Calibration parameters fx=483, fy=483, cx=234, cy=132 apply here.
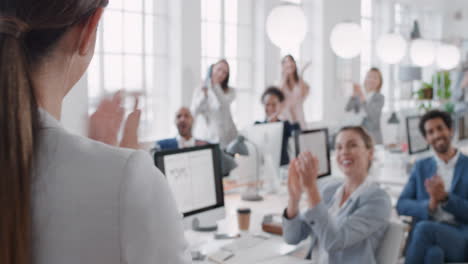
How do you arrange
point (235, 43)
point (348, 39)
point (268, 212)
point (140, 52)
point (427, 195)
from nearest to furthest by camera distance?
1. point (268, 212)
2. point (427, 195)
3. point (348, 39)
4. point (140, 52)
5. point (235, 43)

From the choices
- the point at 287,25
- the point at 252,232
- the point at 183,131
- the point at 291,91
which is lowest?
the point at 252,232

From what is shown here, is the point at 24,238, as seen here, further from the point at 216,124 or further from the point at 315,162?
the point at 216,124

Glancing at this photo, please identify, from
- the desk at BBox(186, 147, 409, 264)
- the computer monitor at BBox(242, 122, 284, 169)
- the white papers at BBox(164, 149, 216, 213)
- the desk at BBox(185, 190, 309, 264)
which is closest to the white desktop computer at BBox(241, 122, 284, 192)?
the computer monitor at BBox(242, 122, 284, 169)

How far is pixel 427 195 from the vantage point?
316cm

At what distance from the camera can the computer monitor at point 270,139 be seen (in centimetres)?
361

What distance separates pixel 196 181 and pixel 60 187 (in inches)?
71.5

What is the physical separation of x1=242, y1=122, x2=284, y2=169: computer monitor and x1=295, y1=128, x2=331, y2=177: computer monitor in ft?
0.83

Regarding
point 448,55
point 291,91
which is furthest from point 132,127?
point 448,55

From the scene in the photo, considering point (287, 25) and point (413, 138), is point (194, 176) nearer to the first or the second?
point (287, 25)

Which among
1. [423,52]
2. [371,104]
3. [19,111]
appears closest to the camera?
[19,111]

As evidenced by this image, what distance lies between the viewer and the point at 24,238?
54 centimetres

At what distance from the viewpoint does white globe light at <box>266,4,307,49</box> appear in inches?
142

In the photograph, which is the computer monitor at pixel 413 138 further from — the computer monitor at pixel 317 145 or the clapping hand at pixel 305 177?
the clapping hand at pixel 305 177

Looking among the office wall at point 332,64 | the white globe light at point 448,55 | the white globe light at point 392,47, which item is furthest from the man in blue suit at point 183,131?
Result: the office wall at point 332,64
